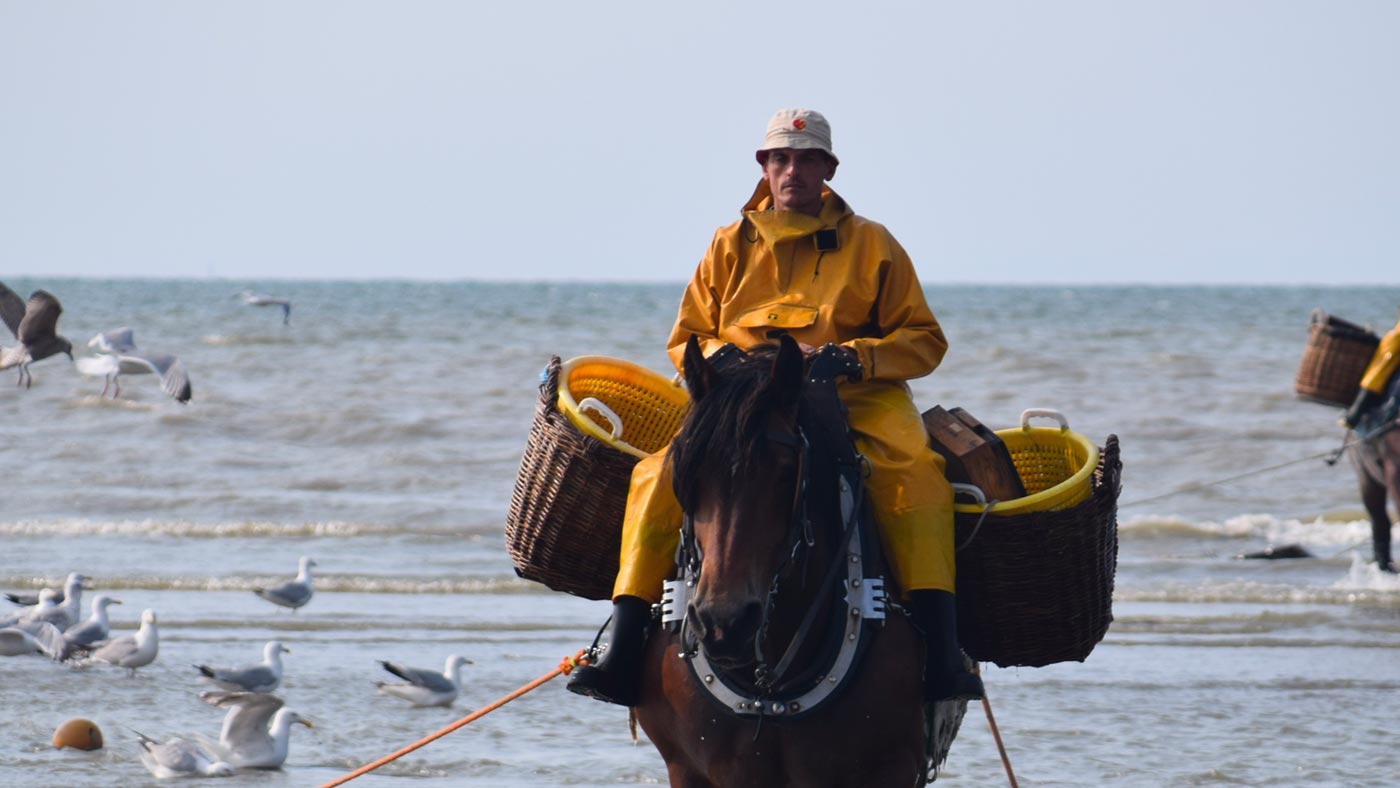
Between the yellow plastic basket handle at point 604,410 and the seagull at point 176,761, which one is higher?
the yellow plastic basket handle at point 604,410

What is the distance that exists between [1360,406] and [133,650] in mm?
7555

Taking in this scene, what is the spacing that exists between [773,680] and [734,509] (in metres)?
0.48

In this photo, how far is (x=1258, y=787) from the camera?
7.08 meters

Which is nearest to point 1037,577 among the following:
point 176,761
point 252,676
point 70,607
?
point 176,761

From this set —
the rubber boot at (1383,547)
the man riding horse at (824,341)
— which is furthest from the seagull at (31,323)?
the rubber boot at (1383,547)

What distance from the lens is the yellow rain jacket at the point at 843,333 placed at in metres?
4.34

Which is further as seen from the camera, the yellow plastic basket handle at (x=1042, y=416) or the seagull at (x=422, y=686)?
the seagull at (x=422, y=686)

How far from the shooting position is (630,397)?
5.14 m

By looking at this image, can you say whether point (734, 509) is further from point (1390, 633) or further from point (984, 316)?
point (984, 316)

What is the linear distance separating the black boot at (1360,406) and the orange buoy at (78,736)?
7.99 meters

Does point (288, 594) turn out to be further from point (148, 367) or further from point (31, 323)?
point (31, 323)

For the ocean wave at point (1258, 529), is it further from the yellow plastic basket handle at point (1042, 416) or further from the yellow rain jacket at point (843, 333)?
the yellow rain jacket at point (843, 333)

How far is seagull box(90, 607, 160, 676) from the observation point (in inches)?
352

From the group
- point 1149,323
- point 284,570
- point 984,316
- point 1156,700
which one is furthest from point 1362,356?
point 984,316
